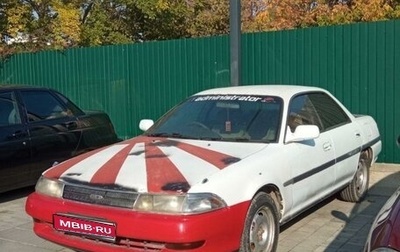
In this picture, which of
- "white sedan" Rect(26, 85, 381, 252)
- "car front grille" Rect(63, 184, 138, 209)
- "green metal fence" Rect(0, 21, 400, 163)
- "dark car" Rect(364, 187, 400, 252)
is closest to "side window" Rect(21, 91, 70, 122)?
"white sedan" Rect(26, 85, 381, 252)

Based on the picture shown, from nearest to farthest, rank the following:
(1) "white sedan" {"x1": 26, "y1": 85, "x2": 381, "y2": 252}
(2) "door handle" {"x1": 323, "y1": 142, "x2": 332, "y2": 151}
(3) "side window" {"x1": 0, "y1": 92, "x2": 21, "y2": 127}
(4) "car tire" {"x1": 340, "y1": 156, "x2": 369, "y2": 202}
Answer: (1) "white sedan" {"x1": 26, "y1": 85, "x2": 381, "y2": 252} < (2) "door handle" {"x1": 323, "y1": 142, "x2": 332, "y2": 151} < (4) "car tire" {"x1": 340, "y1": 156, "x2": 369, "y2": 202} < (3) "side window" {"x1": 0, "y1": 92, "x2": 21, "y2": 127}

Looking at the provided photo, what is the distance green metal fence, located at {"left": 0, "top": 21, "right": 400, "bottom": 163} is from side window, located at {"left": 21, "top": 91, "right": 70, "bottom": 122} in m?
3.18

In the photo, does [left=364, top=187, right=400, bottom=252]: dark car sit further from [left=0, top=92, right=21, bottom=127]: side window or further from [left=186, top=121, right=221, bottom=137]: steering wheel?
[left=0, top=92, right=21, bottom=127]: side window

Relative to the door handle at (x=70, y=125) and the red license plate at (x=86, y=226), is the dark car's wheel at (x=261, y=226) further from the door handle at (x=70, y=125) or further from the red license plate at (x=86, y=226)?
the door handle at (x=70, y=125)

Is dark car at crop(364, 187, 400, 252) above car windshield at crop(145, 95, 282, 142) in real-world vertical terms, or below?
below

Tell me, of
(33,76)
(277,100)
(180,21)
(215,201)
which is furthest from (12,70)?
(215,201)

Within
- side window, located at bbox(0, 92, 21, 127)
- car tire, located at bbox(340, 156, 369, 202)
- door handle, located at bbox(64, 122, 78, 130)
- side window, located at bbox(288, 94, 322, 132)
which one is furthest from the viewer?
door handle, located at bbox(64, 122, 78, 130)

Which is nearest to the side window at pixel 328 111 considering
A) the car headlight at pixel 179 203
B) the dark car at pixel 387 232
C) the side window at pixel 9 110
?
the car headlight at pixel 179 203

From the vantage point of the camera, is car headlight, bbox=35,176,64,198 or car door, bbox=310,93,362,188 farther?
car door, bbox=310,93,362,188

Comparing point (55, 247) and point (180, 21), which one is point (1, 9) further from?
point (55, 247)

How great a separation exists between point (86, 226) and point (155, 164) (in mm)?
725

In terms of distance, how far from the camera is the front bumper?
3609 mm

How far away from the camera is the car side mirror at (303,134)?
4742mm

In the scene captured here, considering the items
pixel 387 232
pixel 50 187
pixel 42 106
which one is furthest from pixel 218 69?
pixel 387 232
